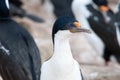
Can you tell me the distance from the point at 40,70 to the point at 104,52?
4.87 m

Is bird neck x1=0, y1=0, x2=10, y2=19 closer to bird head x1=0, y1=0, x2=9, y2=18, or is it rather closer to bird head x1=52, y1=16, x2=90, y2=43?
bird head x1=0, y1=0, x2=9, y2=18

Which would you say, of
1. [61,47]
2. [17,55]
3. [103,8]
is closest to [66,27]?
[61,47]

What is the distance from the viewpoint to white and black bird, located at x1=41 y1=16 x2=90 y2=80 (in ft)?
17.7

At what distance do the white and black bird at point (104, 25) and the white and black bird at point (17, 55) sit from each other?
3.95 metres

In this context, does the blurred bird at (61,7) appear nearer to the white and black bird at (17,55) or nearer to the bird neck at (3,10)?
the bird neck at (3,10)

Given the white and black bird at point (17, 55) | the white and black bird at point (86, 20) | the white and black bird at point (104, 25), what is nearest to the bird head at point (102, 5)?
the white and black bird at point (104, 25)

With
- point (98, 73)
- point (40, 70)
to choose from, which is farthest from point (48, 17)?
point (40, 70)

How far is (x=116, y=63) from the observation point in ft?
35.7

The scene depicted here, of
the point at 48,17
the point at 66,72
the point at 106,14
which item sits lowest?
the point at 48,17

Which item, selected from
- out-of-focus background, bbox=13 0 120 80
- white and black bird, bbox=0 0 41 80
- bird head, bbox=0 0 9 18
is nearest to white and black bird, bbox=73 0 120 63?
out-of-focus background, bbox=13 0 120 80

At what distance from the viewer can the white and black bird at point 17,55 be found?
5.94 m

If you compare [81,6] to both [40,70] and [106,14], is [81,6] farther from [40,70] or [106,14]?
[40,70]

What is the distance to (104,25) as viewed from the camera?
33.5ft

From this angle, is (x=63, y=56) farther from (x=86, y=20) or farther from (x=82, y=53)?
(x=82, y=53)
